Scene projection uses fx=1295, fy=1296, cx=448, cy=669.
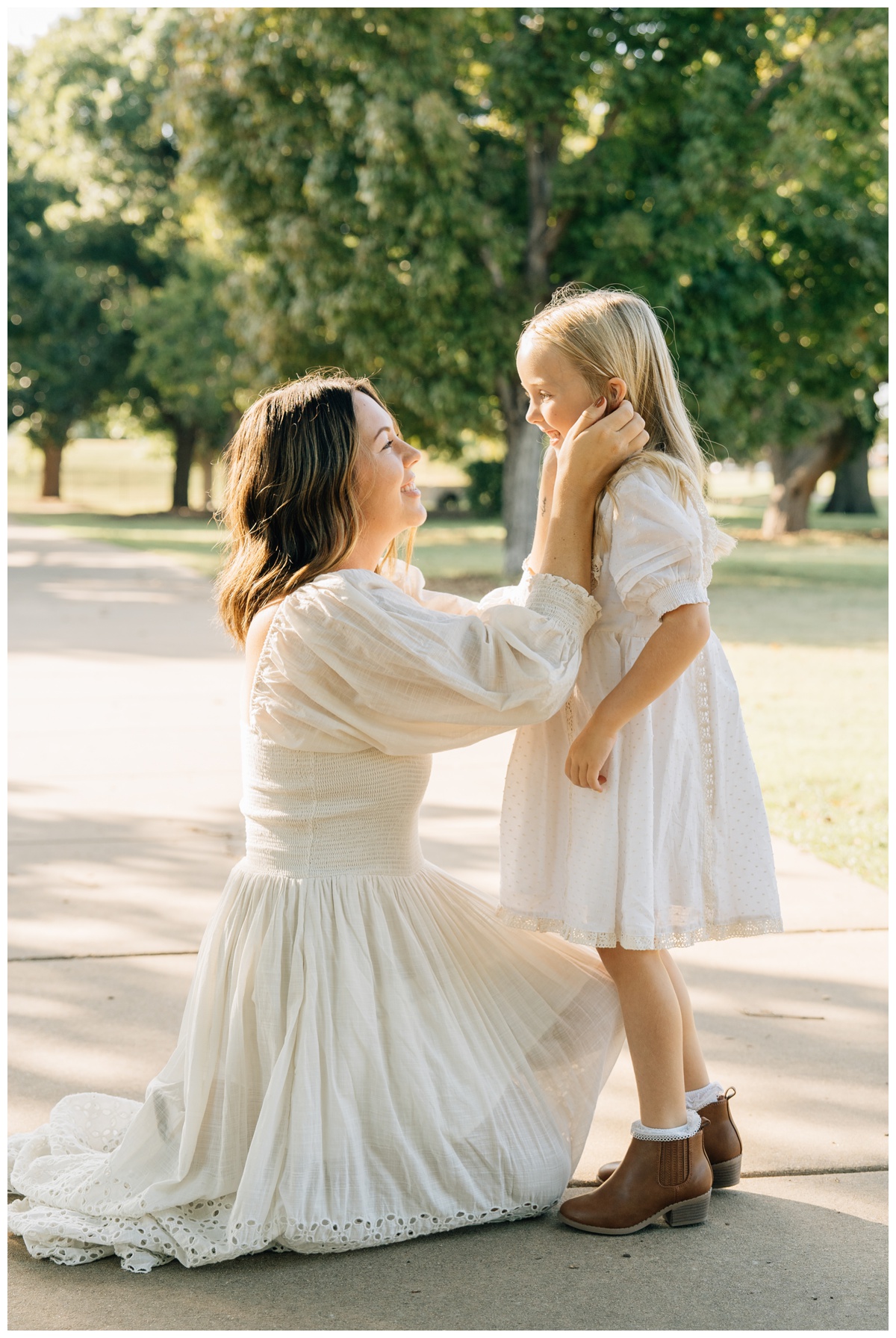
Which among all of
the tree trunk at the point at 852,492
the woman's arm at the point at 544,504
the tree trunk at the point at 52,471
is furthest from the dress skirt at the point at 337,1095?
the tree trunk at the point at 52,471

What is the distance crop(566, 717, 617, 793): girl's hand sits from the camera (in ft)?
7.85

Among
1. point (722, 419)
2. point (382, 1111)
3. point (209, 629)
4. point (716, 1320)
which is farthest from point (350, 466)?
point (722, 419)

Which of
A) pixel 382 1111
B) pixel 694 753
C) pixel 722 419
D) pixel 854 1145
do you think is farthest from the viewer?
pixel 722 419

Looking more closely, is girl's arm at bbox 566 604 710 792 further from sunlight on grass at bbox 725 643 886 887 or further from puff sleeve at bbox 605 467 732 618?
sunlight on grass at bbox 725 643 886 887

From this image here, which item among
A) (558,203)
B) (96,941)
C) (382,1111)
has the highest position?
(558,203)

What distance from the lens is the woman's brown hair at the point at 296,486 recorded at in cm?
251

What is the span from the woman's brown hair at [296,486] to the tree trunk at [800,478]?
88.7 feet

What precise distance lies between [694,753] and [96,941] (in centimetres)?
230

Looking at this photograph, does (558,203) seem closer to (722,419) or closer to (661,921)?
(722,419)

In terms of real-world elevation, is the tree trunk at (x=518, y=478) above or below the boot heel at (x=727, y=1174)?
above

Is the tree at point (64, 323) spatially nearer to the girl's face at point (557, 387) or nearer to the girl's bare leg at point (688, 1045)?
the girl's face at point (557, 387)

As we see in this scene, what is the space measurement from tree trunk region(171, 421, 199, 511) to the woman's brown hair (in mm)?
39045

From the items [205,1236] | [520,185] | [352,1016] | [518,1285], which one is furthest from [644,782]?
[520,185]

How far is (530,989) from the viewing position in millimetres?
2607
